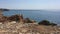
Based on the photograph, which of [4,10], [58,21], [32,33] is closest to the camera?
[32,33]

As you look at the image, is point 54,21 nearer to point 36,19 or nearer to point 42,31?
point 36,19

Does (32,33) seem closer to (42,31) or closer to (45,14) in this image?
(42,31)

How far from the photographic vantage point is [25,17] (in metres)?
4.73

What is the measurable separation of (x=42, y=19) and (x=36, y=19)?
23 centimetres

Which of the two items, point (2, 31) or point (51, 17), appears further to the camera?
point (51, 17)

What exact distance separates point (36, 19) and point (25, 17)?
0.34 m

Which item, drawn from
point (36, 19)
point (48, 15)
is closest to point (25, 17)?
point (36, 19)

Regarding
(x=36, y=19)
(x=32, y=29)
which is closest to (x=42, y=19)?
(x=36, y=19)

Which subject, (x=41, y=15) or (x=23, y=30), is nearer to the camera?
(x=23, y=30)

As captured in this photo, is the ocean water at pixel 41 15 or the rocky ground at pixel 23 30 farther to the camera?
the ocean water at pixel 41 15

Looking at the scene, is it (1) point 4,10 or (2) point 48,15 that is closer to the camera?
(2) point 48,15

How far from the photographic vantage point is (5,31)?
335 cm

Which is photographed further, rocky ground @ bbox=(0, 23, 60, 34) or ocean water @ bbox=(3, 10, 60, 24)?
ocean water @ bbox=(3, 10, 60, 24)

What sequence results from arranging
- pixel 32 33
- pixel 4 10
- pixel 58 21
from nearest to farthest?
pixel 32 33, pixel 58 21, pixel 4 10
